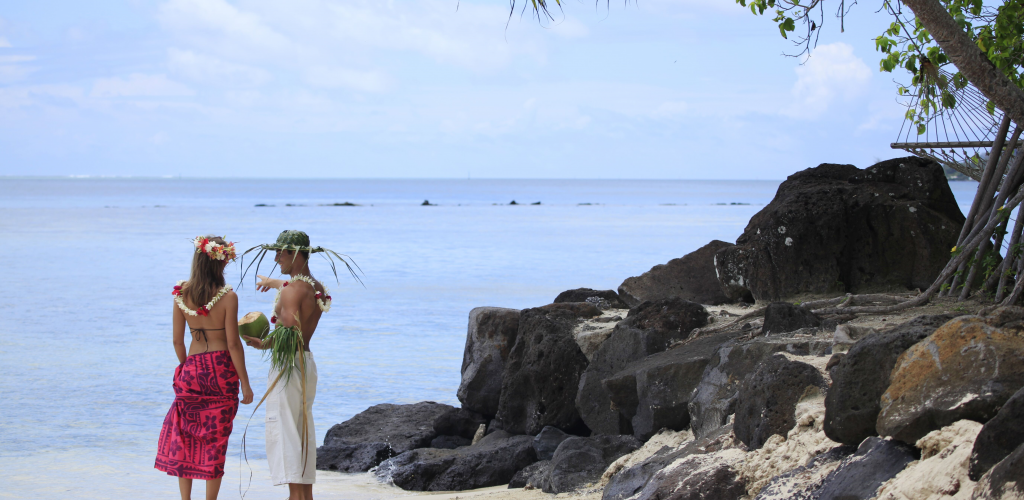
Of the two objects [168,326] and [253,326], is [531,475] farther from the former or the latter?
[168,326]

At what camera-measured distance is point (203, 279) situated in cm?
486

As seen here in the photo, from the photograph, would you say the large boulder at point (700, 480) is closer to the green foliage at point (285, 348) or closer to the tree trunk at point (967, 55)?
the green foliage at point (285, 348)

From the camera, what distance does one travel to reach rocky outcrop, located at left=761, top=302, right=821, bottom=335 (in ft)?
19.0

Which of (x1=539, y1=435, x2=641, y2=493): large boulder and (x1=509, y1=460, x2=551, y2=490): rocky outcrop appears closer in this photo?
(x1=539, y1=435, x2=641, y2=493): large boulder

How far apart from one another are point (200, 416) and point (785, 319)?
3.70m

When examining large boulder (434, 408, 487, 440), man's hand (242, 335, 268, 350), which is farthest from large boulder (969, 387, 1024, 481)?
large boulder (434, 408, 487, 440)

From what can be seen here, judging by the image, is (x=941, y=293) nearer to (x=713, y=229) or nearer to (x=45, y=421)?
(x=45, y=421)

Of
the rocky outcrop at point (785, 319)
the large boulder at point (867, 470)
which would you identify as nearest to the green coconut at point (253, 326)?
the large boulder at point (867, 470)

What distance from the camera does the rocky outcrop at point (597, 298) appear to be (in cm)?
887

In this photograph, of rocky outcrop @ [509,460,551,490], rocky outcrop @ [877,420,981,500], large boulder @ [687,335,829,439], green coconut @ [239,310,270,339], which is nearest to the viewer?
rocky outcrop @ [877,420,981,500]

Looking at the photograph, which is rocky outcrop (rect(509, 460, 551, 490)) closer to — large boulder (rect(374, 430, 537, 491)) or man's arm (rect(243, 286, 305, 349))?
large boulder (rect(374, 430, 537, 491))

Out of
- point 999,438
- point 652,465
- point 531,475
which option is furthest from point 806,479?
point 531,475

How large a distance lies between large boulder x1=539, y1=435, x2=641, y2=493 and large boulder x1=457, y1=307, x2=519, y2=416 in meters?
2.20

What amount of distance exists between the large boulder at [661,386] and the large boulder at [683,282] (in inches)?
93.0
